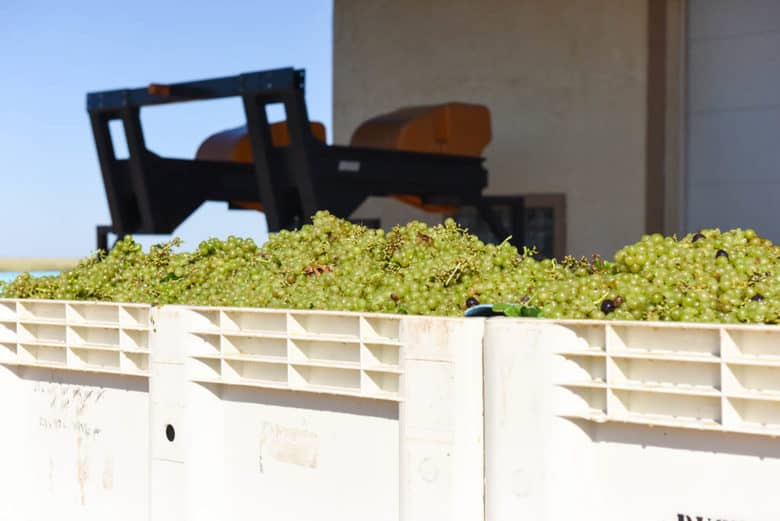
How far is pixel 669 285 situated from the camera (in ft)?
9.24

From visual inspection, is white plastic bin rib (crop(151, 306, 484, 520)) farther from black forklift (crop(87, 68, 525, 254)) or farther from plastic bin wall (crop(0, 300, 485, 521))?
black forklift (crop(87, 68, 525, 254))

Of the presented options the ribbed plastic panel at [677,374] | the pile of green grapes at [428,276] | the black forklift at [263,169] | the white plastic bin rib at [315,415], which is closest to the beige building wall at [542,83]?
the black forklift at [263,169]

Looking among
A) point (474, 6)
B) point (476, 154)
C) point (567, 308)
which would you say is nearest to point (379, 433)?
→ point (567, 308)

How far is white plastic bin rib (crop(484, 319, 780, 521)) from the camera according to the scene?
243 centimetres

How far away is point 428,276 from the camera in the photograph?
3203mm

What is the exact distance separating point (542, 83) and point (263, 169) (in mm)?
4428

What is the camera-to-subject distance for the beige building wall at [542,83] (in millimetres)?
11438

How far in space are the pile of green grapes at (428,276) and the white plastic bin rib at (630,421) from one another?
0.58 ft

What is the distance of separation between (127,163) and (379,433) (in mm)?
6793

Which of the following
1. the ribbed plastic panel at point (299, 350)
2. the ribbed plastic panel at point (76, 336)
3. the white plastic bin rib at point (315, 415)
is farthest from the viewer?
the ribbed plastic panel at point (76, 336)

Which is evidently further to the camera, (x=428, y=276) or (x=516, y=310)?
(x=428, y=276)

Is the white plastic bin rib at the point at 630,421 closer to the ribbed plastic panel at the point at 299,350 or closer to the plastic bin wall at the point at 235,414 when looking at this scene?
the plastic bin wall at the point at 235,414

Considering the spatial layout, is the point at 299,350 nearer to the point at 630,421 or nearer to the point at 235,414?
the point at 235,414

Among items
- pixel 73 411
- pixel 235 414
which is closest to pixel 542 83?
pixel 73 411
